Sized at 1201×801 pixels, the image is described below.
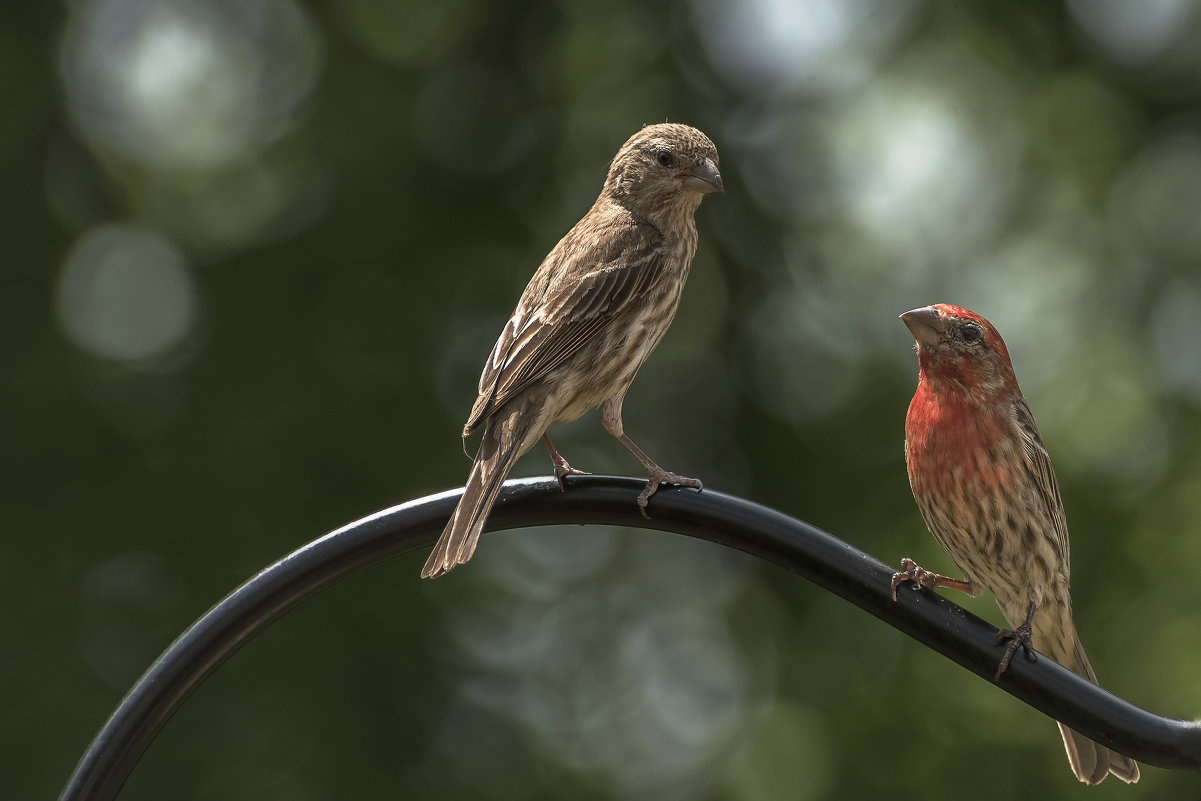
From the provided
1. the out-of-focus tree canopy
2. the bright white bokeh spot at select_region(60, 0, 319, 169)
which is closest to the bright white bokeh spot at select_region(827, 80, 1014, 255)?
the out-of-focus tree canopy

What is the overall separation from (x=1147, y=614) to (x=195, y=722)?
771cm

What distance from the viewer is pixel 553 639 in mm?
11773

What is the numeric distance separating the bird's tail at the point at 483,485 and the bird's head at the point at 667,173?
1395 millimetres

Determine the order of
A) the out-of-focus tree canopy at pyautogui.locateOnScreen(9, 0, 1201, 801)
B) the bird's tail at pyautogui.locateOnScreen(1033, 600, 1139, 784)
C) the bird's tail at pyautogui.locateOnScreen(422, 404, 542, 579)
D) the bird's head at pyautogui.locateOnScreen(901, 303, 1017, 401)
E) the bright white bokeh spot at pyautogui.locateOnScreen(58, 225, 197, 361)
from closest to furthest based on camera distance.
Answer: the bird's tail at pyautogui.locateOnScreen(422, 404, 542, 579), the bird's tail at pyautogui.locateOnScreen(1033, 600, 1139, 784), the bird's head at pyautogui.locateOnScreen(901, 303, 1017, 401), the out-of-focus tree canopy at pyautogui.locateOnScreen(9, 0, 1201, 801), the bright white bokeh spot at pyautogui.locateOnScreen(58, 225, 197, 361)

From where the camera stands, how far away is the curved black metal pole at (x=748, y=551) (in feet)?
9.80

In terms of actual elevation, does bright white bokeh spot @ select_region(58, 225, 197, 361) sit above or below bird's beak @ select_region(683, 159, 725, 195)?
below

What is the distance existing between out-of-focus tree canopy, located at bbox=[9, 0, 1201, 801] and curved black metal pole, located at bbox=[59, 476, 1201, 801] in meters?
6.96

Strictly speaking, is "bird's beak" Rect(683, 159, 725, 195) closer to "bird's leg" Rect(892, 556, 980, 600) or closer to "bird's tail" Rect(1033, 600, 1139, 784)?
"bird's leg" Rect(892, 556, 980, 600)

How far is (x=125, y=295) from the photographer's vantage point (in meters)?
11.8

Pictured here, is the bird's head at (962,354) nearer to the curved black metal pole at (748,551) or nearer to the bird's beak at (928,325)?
the bird's beak at (928,325)

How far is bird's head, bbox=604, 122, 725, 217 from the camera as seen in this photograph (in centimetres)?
537

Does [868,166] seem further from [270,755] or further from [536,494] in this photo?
[536,494]

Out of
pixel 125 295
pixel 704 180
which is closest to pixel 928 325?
Answer: pixel 704 180

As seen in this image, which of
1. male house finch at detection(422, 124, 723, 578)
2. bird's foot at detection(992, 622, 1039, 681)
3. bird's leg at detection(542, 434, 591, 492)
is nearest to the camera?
bird's foot at detection(992, 622, 1039, 681)
